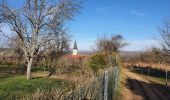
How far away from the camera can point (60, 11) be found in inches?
1559

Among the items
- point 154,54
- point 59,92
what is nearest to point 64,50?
point 154,54

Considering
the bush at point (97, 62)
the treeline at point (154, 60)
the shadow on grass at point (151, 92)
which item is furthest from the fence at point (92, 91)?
the treeline at point (154, 60)

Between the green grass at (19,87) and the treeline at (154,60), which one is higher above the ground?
the treeline at (154,60)

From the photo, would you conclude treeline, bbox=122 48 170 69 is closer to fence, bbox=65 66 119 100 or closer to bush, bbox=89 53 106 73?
bush, bbox=89 53 106 73

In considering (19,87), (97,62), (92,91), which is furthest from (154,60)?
(92,91)

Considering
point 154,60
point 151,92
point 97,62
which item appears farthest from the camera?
point 154,60

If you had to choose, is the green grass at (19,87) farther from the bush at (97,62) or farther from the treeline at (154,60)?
the treeline at (154,60)

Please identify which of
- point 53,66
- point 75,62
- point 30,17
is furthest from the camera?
point 75,62

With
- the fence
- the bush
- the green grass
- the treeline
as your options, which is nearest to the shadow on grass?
the bush

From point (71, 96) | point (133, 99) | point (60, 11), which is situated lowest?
point (133, 99)

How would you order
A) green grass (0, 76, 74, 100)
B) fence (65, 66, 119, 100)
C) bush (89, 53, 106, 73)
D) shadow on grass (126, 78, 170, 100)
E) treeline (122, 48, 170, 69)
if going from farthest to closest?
treeline (122, 48, 170, 69) → bush (89, 53, 106, 73) → green grass (0, 76, 74, 100) → shadow on grass (126, 78, 170, 100) → fence (65, 66, 119, 100)

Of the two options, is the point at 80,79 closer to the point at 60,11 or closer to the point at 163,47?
the point at 60,11

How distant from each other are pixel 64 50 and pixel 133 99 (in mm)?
41068

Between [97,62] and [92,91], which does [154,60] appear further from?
[92,91]
